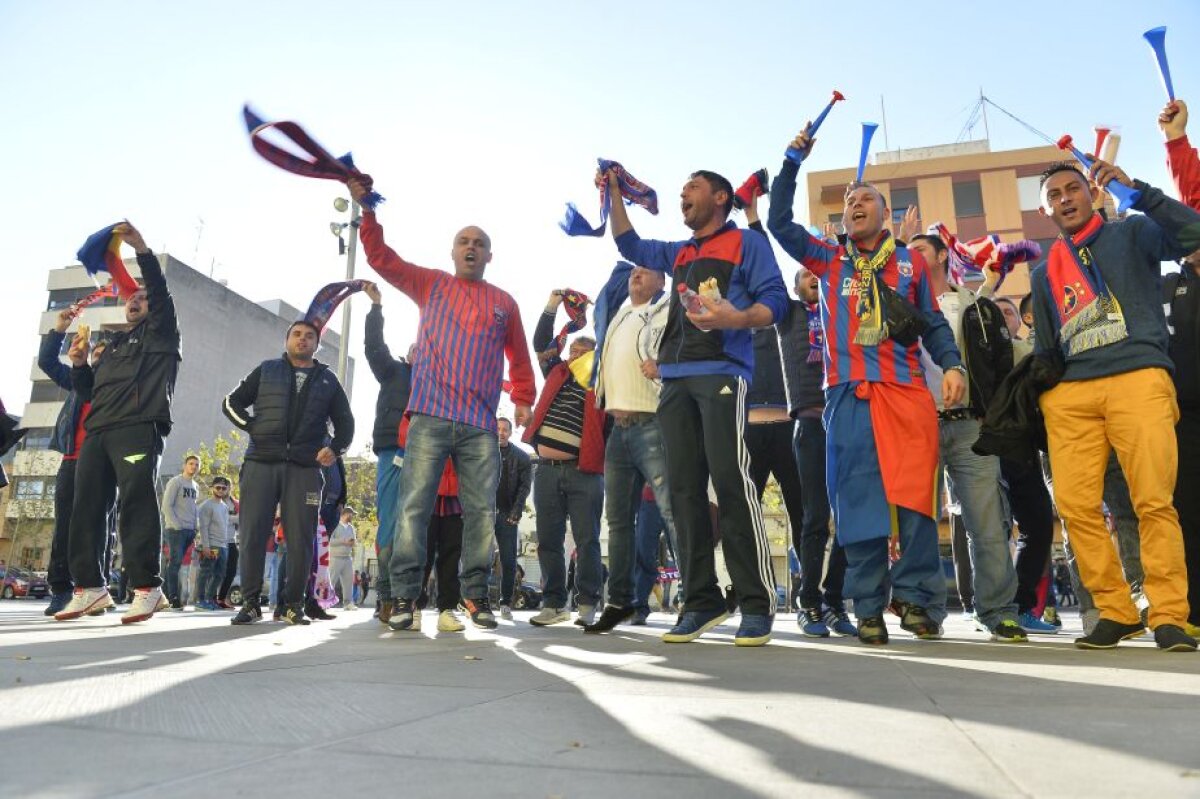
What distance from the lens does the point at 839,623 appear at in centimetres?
489

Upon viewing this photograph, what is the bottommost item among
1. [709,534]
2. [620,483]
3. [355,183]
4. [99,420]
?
[709,534]

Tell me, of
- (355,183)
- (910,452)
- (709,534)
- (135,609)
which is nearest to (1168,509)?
(910,452)

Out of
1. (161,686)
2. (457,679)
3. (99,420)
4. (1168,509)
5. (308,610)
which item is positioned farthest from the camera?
(308,610)

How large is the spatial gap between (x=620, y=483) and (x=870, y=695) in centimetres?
347

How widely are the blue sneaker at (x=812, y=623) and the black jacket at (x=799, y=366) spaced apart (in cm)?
115

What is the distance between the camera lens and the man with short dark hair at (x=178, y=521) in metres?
10.8

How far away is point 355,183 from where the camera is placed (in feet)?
15.5

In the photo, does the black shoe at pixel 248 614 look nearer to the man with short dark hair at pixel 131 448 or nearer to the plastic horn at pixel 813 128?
the man with short dark hair at pixel 131 448

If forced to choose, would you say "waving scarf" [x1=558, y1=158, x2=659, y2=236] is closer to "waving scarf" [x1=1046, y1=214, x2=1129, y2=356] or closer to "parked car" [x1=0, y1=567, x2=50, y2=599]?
"waving scarf" [x1=1046, y1=214, x2=1129, y2=356]

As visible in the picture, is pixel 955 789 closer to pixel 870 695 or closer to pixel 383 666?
pixel 870 695

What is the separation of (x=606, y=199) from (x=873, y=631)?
2479 millimetres

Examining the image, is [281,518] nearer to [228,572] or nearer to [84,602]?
[84,602]

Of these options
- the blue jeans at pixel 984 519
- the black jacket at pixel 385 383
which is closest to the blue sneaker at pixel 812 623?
the blue jeans at pixel 984 519

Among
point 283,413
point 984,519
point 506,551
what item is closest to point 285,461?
point 283,413
